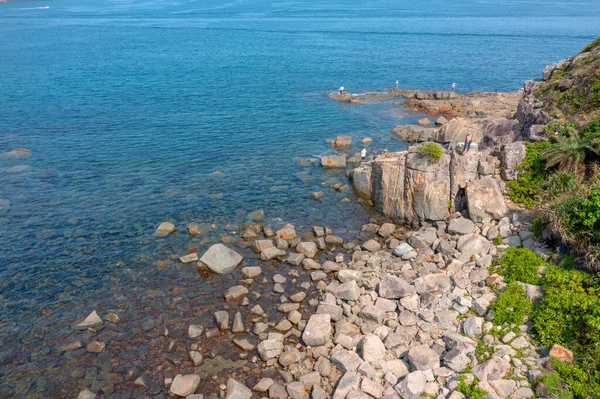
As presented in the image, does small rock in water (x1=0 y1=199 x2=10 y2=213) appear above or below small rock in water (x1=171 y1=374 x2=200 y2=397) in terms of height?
above

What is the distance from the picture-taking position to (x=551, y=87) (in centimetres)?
3969

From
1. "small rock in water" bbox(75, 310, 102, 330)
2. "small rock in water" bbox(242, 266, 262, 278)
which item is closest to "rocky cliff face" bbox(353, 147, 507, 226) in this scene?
"small rock in water" bbox(242, 266, 262, 278)

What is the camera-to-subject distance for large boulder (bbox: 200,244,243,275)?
91.5 ft

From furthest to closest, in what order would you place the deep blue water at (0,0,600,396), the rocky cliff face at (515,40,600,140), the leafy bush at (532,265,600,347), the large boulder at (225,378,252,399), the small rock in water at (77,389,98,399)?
1. the rocky cliff face at (515,40,600,140)
2. the deep blue water at (0,0,600,396)
3. the small rock in water at (77,389,98,399)
4. the large boulder at (225,378,252,399)
5. the leafy bush at (532,265,600,347)

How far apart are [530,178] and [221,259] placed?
868 inches

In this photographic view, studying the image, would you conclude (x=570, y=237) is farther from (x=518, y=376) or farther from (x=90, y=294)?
(x=90, y=294)

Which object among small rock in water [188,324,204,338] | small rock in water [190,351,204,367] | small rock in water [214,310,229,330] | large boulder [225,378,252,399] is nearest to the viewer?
large boulder [225,378,252,399]

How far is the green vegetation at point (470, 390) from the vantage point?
54.0 ft

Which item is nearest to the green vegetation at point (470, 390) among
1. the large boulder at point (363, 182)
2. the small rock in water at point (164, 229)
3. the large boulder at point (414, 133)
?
the large boulder at point (363, 182)

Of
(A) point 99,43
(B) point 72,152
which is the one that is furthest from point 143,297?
(A) point 99,43

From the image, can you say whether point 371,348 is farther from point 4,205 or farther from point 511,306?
point 4,205

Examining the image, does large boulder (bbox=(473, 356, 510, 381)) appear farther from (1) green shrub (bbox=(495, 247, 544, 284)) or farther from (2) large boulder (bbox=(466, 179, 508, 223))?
(2) large boulder (bbox=(466, 179, 508, 223))

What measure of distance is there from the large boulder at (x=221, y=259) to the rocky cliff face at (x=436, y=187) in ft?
43.1

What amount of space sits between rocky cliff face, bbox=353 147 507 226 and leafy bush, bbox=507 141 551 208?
122 centimetres
